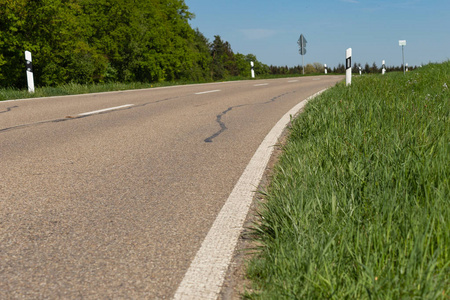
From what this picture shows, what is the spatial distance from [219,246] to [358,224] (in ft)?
2.74

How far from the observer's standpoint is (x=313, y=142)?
4.67m

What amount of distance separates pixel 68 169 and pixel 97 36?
101 feet

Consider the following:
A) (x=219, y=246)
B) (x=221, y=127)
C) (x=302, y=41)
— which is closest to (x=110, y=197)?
(x=219, y=246)

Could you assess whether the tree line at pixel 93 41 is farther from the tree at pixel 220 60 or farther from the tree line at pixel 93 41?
the tree at pixel 220 60

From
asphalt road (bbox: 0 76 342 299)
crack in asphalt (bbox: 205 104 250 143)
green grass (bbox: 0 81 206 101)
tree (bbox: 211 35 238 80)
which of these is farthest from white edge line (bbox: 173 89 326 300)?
tree (bbox: 211 35 238 80)

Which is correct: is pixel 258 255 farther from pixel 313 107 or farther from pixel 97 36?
pixel 97 36

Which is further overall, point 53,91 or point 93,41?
point 93,41

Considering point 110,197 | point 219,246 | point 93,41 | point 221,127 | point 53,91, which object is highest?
point 93,41

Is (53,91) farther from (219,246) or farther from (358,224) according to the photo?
(358,224)

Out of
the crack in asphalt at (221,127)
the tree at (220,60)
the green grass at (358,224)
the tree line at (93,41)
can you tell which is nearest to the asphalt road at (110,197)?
the crack in asphalt at (221,127)

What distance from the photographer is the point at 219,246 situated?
8.98 ft

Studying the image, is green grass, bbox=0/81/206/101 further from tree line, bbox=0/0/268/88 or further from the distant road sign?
the distant road sign

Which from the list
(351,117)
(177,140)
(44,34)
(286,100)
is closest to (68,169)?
(177,140)

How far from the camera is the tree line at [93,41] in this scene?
2219 centimetres
